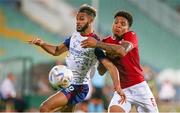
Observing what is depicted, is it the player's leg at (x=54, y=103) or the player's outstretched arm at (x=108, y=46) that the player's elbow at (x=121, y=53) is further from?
the player's leg at (x=54, y=103)

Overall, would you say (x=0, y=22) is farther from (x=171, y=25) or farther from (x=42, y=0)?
(x=171, y=25)

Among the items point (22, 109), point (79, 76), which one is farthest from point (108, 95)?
point (79, 76)

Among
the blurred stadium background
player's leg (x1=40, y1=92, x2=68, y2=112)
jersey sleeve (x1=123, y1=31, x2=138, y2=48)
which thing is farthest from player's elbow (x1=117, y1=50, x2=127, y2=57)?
the blurred stadium background

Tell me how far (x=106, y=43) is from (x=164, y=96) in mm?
14977

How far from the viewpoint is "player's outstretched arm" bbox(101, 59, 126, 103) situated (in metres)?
10.8

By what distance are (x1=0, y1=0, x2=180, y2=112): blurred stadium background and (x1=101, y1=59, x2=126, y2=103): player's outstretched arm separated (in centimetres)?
1438

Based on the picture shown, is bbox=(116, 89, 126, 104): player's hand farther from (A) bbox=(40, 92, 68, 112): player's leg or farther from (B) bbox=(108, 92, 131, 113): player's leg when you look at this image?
(A) bbox=(40, 92, 68, 112): player's leg

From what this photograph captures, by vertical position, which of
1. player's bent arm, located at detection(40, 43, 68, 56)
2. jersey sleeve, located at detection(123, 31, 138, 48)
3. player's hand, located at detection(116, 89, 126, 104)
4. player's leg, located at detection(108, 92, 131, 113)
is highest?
jersey sleeve, located at detection(123, 31, 138, 48)

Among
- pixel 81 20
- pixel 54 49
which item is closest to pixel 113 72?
pixel 81 20

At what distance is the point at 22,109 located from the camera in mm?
23312

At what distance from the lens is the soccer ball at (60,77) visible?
37.2 feet

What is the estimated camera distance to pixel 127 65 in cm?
1127

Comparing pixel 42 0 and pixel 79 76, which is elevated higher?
pixel 42 0

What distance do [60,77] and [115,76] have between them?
914mm
